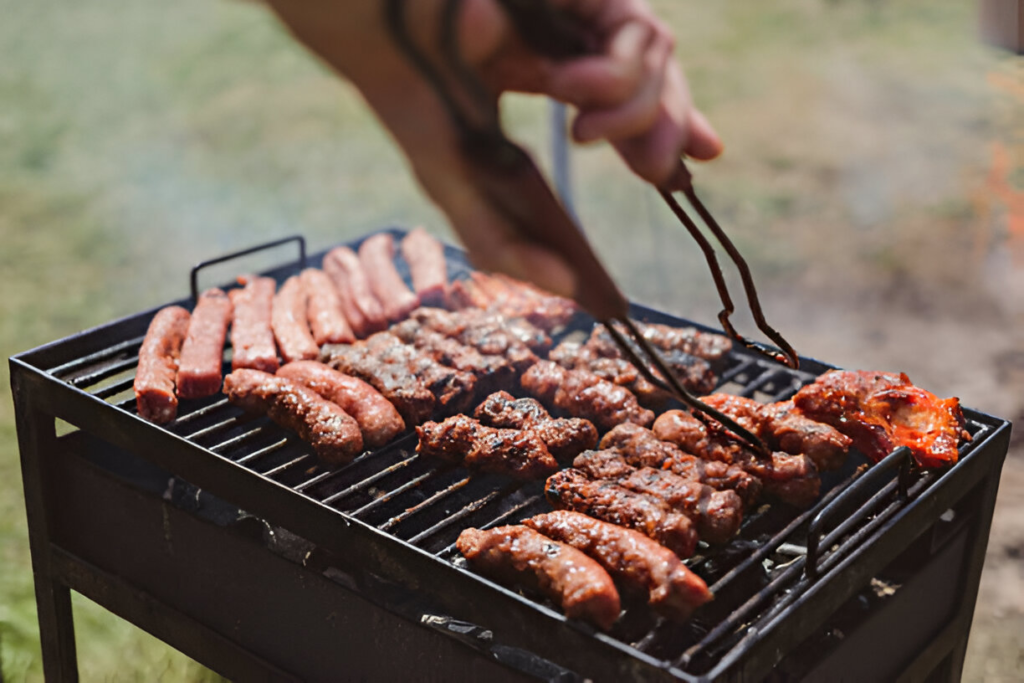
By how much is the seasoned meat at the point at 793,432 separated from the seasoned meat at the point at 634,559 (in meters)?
0.67

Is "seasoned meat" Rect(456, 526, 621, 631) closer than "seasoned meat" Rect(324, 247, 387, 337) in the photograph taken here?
Yes

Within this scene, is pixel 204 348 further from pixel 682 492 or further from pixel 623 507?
pixel 682 492

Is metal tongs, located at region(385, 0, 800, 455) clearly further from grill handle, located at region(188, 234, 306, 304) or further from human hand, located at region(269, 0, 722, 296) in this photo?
grill handle, located at region(188, 234, 306, 304)

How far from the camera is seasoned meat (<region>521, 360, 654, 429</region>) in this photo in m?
3.37

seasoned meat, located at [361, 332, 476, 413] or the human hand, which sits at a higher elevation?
the human hand

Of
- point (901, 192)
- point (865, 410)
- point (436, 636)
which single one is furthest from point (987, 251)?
point (436, 636)

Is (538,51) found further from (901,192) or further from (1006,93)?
(1006,93)

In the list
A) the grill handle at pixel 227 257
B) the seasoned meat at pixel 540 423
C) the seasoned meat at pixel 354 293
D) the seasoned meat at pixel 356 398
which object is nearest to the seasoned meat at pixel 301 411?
the seasoned meat at pixel 356 398

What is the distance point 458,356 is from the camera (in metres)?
3.81

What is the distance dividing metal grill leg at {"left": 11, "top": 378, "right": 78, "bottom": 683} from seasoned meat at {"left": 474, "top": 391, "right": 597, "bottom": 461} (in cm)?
163

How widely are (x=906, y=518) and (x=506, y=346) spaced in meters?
1.64

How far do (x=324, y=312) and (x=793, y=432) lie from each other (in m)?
1.98

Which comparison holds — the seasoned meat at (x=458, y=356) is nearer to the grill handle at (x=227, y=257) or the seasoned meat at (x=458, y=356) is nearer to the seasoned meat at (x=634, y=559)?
the grill handle at (x=227, y=257)

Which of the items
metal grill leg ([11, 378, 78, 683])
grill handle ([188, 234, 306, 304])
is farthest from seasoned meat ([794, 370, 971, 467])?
metal grill leg ([11, 378, 78, 683])
